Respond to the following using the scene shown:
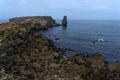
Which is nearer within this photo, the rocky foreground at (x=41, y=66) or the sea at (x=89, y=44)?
the rocky foreground at (x=41, y=66)

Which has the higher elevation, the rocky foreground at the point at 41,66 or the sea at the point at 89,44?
the rocky foreground at the point at 41,66

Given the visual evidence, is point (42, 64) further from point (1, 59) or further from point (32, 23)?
point (32, 23)

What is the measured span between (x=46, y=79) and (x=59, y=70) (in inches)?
231

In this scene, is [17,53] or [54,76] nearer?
[54,76]

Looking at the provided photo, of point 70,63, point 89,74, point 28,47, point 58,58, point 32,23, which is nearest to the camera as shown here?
point 89,74

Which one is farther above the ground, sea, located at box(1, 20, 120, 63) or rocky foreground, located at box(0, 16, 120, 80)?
rocky foreground, located at box(0, 16, 120, 80)

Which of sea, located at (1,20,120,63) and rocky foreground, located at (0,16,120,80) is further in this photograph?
sea, located at (1,20,120,63)

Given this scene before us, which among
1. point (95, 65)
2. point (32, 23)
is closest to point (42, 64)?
point (95, 65)

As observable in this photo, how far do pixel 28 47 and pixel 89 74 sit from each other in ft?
59.9

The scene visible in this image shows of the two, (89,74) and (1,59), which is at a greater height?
(1,59)

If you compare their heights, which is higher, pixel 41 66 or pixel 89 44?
pixel 41 66

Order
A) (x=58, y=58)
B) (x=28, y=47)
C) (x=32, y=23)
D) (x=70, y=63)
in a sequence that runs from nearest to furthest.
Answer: (x=70, y=63), (x=58, y=58), (x=28, y=47), (x=32, y=23)

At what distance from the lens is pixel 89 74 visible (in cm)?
4644

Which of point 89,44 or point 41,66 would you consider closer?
point 41,66
